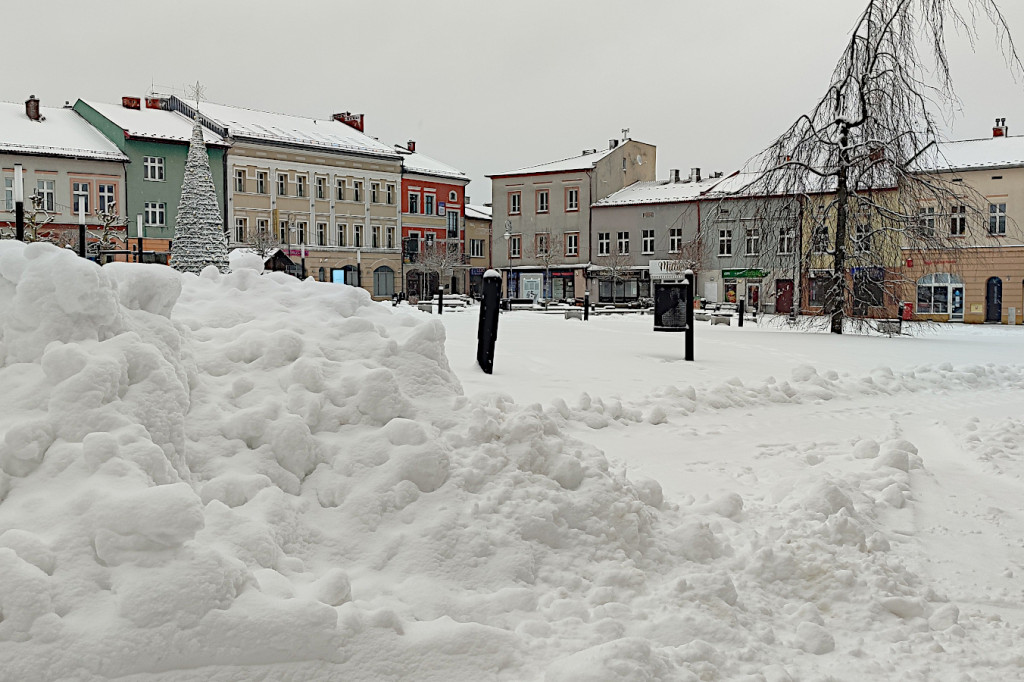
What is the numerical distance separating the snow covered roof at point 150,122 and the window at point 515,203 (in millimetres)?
18935

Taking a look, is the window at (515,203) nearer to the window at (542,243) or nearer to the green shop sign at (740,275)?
the window at (542,243)

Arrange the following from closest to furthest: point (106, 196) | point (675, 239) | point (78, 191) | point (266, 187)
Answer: point (78, 191), point (106, 196), point (266, 187), point (675, 239)

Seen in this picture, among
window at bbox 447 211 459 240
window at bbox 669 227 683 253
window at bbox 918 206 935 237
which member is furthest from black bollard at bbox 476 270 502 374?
window at bbox 447 211 459 240

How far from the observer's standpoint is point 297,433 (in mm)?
4422

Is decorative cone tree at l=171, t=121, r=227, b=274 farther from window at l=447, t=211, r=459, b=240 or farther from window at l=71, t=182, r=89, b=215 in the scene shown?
window at l=447, t=211, r=459, b=240

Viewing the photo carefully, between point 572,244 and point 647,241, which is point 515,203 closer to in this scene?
point 572,244

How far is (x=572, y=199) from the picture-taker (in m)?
56.3

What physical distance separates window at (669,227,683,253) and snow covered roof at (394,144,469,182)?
16.2 metres

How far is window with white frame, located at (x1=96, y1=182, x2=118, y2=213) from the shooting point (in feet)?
143

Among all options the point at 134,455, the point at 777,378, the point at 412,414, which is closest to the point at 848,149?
the point at 777,378

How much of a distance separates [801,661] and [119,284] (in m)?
3.88

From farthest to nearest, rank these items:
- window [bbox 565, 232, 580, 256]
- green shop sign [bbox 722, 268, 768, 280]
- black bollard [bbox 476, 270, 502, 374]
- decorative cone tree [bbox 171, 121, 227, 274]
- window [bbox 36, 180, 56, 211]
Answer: window [bbox 565, 232, 580, 256], green shop sign [bbox 722, 268, 768, 280], window [bbox 36, 180, 56, 211], decorative cone tree [bbox 171, 121, 227, 274], black bollard [bbox 476, 270, 502, 374]

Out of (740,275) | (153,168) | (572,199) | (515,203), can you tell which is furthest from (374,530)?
(515,203)

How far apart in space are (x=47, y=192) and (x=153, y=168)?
17.7ft
